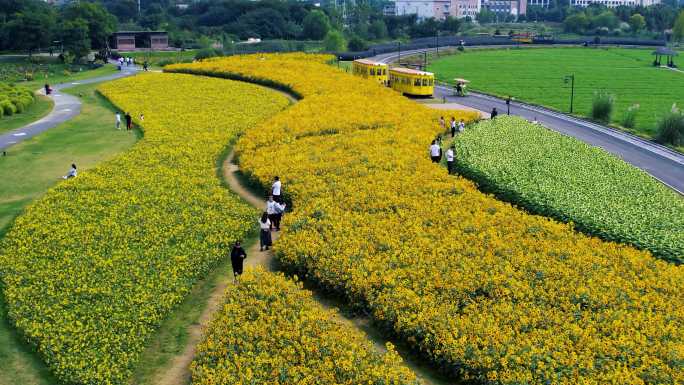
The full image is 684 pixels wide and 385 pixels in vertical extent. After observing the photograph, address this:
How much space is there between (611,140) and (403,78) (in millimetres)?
22000

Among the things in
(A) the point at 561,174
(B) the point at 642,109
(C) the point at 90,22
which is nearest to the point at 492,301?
(A) the point at 561,174

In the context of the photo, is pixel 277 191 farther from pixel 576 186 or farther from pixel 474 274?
pixel 576 186

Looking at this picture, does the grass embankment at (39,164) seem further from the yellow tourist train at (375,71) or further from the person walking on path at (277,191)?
the yellow tourist train at (375,71)

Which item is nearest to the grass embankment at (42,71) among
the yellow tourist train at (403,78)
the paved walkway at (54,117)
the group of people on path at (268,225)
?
the paved walkway at (54,117)

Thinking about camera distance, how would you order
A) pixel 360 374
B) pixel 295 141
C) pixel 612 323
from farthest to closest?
pixel 295 141, pixel 612 323, pixel 360 374

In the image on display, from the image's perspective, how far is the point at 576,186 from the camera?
25391 mm

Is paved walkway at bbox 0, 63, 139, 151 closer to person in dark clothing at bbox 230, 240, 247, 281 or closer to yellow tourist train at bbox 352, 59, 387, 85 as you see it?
person in dark clothing at bbox 230, 240, 247, 281

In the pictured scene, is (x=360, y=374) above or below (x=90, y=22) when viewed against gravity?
below

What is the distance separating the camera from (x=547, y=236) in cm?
1966

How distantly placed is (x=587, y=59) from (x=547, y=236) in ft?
335

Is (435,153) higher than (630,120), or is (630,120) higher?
(435,153)

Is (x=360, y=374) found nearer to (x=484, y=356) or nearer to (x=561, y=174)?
(x=484, y=356)

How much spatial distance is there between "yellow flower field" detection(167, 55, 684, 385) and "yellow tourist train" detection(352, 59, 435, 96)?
103 ft

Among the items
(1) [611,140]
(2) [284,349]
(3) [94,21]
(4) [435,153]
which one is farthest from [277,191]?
(3) [94,21]
